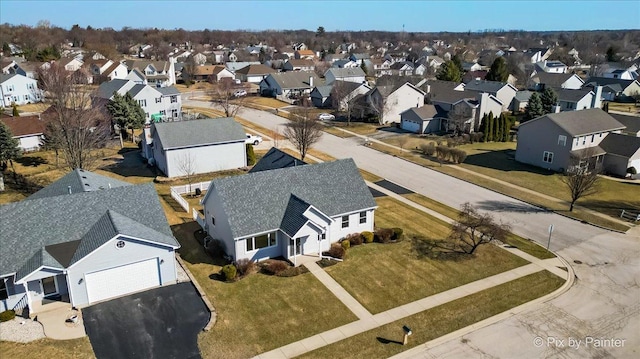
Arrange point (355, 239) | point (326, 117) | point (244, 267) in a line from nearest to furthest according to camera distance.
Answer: point (244, 267), point (355, 239), point (326, 117)

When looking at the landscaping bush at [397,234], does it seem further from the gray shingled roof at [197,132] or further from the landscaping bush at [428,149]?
the landscaping bush at [428,149]

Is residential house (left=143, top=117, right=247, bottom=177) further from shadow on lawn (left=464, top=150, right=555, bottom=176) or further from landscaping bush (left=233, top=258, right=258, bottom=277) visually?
shadow on lawn (left=464, top=150, right=555, bottom=176)

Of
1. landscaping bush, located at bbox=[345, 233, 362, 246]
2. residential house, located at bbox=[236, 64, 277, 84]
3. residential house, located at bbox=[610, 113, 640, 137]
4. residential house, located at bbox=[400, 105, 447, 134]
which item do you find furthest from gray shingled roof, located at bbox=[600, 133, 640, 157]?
residential house, located at bbox=[236, 64, 277, 84]

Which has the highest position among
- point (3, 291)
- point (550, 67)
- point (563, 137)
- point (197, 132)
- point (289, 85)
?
point (550, 67)

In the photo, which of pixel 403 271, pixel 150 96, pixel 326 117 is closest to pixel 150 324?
pixel 403 271

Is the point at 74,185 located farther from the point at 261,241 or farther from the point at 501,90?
the point at 501,90

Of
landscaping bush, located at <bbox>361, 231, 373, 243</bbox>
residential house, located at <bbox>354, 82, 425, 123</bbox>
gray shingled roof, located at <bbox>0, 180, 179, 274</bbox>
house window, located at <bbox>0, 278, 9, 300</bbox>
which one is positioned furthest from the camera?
residential house, located at <bbox>354, 82, 425, 123</bbox>
